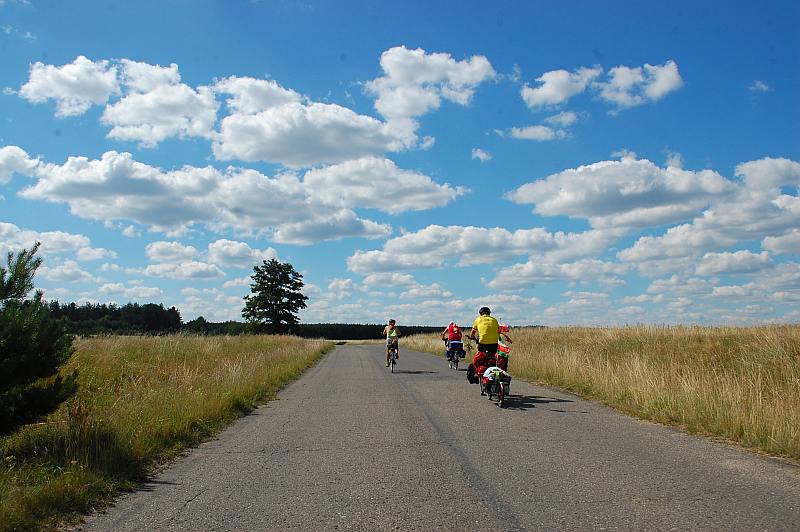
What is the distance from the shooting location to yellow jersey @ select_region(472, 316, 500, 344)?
46.0 ft

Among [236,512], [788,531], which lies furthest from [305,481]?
[788,531]

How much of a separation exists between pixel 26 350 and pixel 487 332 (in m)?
9.25

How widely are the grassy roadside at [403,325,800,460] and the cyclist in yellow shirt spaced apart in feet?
8.26

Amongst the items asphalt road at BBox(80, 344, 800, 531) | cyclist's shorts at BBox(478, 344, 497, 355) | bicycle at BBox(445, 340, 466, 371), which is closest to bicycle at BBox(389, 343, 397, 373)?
bicycle at BBox(445, 340, 466, 371)

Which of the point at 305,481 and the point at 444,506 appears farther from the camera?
the point at 305,481

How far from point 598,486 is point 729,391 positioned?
5426 mm

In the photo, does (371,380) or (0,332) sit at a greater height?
(0,332)

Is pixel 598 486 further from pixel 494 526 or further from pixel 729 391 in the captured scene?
pixel 729 391

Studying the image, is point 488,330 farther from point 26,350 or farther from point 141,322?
point 141,322

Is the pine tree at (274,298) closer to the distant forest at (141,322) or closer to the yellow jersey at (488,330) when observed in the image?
the distant forest at (141,322)

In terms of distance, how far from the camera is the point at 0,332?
694cm

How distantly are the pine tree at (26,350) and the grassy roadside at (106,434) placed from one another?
41cm

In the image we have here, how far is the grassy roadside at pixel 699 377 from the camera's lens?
8.74m

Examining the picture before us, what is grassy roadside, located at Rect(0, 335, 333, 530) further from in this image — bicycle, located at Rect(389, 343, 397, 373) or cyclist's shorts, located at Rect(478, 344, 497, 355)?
bicycle, located at Rect(389, 343, 397, 373)
